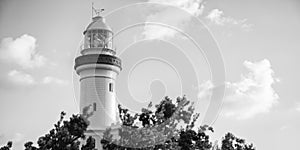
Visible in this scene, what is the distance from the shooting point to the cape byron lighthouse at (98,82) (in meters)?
34.7

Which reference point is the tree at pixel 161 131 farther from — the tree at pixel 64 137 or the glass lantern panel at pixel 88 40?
the glass lantern panel at pixel 88 40

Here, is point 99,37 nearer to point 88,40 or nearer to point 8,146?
point 88,40

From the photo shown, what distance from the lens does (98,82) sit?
34.9 metres

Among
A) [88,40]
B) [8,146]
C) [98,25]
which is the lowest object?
[8,146]

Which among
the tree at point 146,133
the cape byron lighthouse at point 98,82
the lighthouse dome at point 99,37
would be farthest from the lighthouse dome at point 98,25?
the tree at point 146,133

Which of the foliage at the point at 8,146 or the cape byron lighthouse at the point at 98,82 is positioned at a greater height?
the cape byron lighthouse at the point at 98,82

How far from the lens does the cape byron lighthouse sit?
34656mm

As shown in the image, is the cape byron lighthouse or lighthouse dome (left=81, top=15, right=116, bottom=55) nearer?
the cape byron lighthouse

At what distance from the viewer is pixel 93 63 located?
34719 mm

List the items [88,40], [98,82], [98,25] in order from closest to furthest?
[98,82] → [88,40] → [98,25]

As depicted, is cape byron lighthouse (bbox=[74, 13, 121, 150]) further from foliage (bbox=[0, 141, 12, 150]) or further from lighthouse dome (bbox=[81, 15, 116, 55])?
foliage (bbox=[0, 141, 12, 150])

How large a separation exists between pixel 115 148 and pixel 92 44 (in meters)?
16.8

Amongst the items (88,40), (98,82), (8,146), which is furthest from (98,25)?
(8,146)

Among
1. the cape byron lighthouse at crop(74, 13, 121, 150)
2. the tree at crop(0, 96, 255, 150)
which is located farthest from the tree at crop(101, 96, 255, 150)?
the cape byron lighthouse at crop(74, 13, 121, 150)
